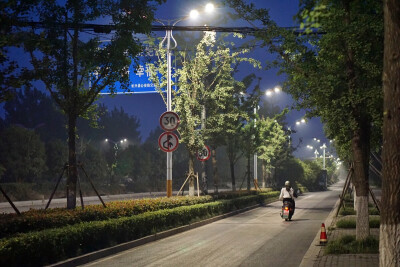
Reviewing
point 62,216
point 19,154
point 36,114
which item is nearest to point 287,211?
point 62,216

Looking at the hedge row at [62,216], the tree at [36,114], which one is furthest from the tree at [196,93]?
the tree at [36,114]

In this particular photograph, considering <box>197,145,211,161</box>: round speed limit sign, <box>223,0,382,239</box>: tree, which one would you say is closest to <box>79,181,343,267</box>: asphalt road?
<box>223,0,382,239</box>: tree

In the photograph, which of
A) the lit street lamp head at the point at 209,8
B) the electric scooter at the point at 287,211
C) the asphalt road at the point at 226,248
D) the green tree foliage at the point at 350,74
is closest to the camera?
the asphalt road at the point at 226,248

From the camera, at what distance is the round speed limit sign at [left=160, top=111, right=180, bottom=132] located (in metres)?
19.7

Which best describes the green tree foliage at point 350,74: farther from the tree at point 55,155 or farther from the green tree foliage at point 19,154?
the tree at point 55,155

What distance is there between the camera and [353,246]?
1291 centimetres

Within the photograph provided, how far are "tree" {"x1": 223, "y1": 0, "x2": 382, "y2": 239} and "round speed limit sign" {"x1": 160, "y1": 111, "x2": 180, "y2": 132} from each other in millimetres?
5789

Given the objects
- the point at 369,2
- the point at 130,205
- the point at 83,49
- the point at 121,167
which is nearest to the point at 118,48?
the point at 83,49

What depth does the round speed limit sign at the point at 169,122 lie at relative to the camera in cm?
1973

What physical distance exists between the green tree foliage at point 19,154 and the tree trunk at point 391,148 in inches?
2121

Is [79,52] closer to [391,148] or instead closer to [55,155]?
[391,148]

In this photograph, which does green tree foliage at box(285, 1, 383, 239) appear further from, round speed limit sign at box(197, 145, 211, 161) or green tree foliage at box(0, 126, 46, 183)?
green tree foliage at box(0, 126, 46, 183)

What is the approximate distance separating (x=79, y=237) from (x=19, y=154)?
155ft

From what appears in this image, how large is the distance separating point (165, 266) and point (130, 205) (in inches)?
266
